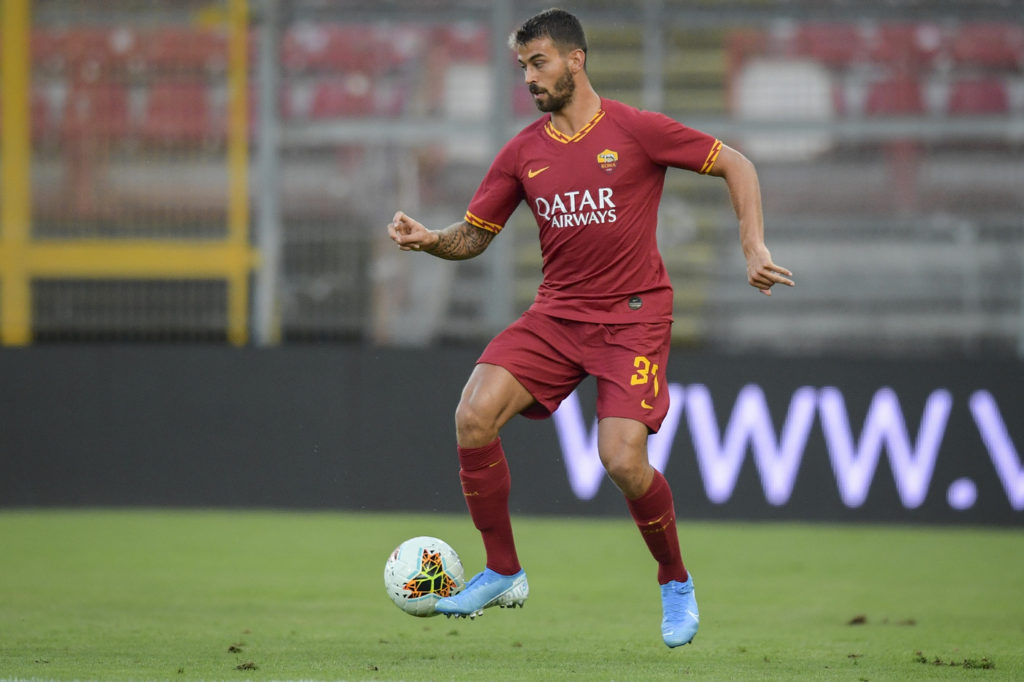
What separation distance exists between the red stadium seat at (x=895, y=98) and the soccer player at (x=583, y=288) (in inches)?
188

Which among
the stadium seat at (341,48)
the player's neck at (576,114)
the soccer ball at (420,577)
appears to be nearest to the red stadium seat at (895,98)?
the stadium seat at (341,48)

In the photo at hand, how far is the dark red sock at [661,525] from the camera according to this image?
16.9ft

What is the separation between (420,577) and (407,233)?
122cm

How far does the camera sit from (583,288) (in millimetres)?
5301

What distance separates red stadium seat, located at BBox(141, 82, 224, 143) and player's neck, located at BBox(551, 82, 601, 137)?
502 cm

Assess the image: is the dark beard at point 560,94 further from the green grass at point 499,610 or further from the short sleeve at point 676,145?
the green grass at point 499,610

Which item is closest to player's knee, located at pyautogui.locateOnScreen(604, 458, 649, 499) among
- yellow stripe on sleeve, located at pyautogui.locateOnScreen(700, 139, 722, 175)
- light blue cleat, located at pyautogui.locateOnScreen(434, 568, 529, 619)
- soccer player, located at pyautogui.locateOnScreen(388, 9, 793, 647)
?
soccer player, located at pyautogui.locateOnScreen(388, 9, 793, 647)

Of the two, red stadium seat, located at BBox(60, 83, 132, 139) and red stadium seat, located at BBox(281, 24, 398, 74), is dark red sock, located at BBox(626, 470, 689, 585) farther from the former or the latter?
red stadium seat, located at BBox(60, 83, 132, 139)

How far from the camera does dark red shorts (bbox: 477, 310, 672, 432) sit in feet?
16.9

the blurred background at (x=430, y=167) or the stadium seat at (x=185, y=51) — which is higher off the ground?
the stadium seat at (x=185, y=51)

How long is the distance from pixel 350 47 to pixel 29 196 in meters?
2.43

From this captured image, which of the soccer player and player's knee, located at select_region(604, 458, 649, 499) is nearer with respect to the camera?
player's knee, located at select_region(604, 458, 649, 499)

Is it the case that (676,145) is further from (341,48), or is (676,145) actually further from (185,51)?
(185,51)

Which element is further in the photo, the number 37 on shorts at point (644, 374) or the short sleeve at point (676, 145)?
the short sleeve at point (676, 145)
